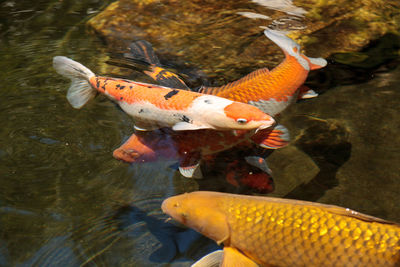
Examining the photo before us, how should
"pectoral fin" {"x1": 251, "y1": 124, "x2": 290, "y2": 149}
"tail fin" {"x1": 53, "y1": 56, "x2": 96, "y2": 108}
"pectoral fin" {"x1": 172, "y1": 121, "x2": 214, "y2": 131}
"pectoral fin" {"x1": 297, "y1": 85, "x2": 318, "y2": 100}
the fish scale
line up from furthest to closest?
"pectoral fin" {"x1": 297, "y1": 85, "x2": 318, "y2": 100} → "tail fin" {"x1": 53, "y1": 56, "x2": 96, "y2": 108} → "pectoral fin" {"x1": 251, "y1": 124, "x2": 290, "y2": 149} → "pectoral fin" {"x1": 172, "y1": 121, "x2": 214, "y2": 131} → the fish scale

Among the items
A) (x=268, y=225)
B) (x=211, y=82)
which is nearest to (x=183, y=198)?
(x=268, y=225)

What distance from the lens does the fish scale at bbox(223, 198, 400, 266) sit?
83.9 inches

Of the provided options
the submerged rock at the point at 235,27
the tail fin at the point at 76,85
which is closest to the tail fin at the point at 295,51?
the submerged rock at the point at 235,27

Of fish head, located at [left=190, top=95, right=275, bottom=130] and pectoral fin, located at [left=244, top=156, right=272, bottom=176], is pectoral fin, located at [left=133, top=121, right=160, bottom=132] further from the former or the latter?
pectoral fin, located at [left=244, top=156, right=272, bottom=176]

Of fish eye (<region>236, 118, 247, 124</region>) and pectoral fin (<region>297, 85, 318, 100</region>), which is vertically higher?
fish eye (<region>236, 118, 247, 124</region>)

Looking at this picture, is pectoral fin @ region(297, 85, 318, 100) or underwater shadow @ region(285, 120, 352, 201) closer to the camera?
underwater shadow @ region(285, 120, 352, 201)

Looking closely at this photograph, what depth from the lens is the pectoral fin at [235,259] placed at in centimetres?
238

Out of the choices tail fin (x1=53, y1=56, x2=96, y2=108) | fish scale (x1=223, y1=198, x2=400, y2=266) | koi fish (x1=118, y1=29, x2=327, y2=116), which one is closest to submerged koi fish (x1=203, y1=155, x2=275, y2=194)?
koi fish (x1=118, y1=29, x2=327, y2=116)

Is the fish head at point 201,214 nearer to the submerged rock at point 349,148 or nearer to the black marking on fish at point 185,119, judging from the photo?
the black marking on fish at point 185,119

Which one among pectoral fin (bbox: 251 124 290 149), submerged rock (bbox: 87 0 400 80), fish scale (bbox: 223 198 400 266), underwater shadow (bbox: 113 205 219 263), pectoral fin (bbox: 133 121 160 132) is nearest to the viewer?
fish scale (bbox: 223 198 400 266)

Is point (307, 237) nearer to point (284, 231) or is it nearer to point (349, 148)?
point (284, 231)

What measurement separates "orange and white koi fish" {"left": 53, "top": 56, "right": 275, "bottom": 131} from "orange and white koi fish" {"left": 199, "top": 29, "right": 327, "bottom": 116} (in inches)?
14.2

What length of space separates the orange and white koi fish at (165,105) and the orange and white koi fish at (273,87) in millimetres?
362

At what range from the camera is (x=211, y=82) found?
13.8 ft
